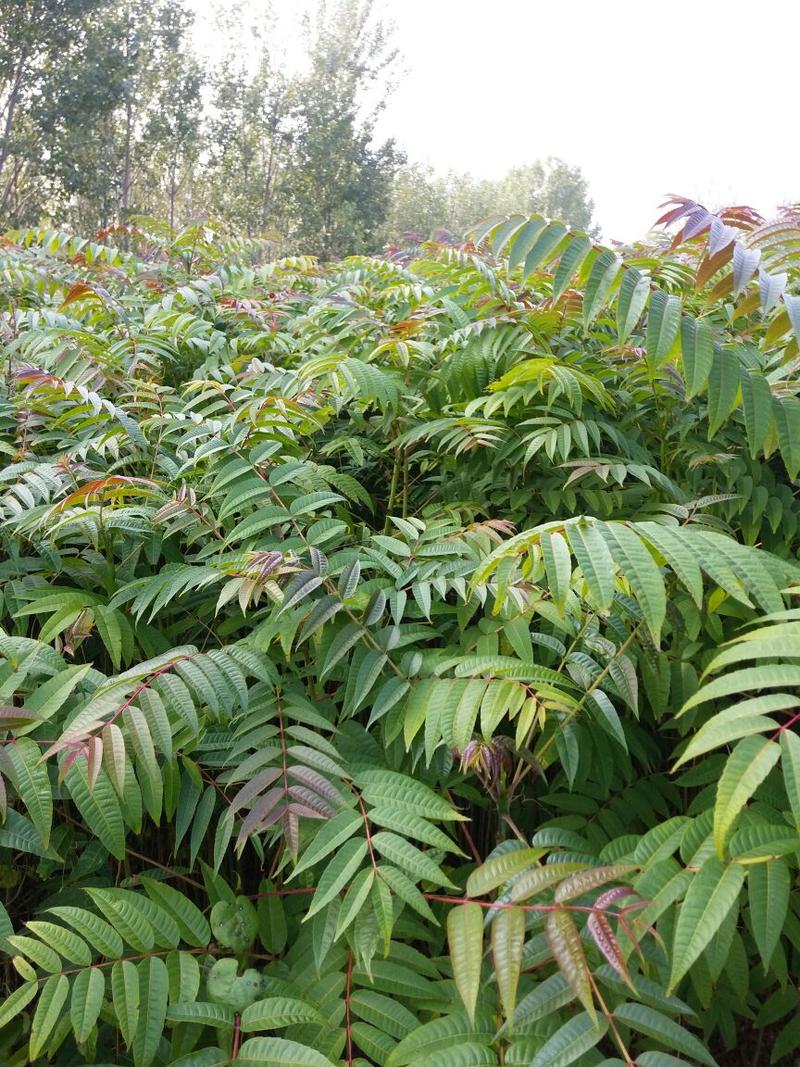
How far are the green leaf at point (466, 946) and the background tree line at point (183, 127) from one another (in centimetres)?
1815

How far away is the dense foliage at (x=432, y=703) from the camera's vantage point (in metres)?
1.14

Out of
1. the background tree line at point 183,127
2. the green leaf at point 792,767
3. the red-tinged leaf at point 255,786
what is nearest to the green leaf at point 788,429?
the green leaf at point 792,767

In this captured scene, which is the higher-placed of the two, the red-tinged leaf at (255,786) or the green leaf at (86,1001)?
the red-tinged leaf at (255,786)

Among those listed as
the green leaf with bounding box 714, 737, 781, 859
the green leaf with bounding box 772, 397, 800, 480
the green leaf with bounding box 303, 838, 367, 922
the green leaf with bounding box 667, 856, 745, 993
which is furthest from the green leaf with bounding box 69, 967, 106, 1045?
the green leaf with bounding box 772, 397, 800, 480

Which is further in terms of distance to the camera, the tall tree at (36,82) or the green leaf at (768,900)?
the tall tree at (36,82)

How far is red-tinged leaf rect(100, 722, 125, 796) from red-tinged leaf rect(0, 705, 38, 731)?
0.49 feet

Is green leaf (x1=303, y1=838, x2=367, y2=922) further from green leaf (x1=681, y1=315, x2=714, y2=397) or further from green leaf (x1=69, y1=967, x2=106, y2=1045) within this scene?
green leaf (x1=681, y1=315, x2=714, y2=397)

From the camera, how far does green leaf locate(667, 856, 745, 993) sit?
970 millimetres

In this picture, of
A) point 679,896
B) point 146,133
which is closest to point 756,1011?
point 679,896

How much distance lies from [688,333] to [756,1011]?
1.41 m

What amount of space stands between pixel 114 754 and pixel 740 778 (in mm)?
910

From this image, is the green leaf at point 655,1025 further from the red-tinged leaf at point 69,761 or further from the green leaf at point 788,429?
the green leaf at point 788,429

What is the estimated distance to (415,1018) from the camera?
1.25 metres

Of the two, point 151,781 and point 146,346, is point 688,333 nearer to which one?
point 151,781
